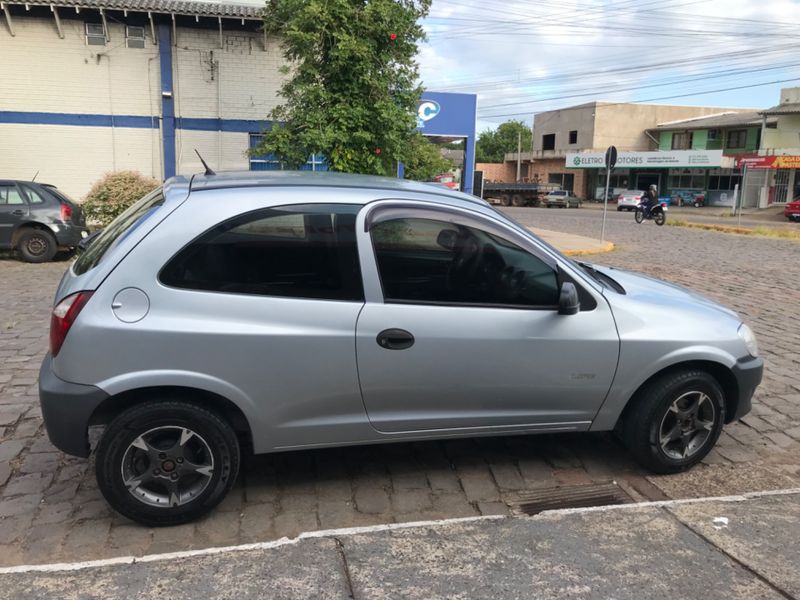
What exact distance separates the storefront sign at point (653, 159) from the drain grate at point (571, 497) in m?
48.9

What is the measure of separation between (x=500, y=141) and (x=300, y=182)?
110396mm

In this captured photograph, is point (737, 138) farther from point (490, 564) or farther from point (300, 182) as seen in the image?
point (490, 564)

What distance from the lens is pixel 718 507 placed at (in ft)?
11.7

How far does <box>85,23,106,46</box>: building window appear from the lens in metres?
18.3

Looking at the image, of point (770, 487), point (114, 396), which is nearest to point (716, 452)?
point (770, 487)

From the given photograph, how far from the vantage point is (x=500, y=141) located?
360 feet

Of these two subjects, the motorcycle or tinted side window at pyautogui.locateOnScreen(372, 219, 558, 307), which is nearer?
tinted side window at pyautogui.locateOnScreen(372, 219, 558, 307)

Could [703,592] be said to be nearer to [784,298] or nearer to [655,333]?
[655,333]

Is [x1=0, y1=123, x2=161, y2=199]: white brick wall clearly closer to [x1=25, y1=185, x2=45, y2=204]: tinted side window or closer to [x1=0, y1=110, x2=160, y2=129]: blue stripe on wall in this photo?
[x1=0, y1=110, x2=160, y2=129]: blue stripe on wall

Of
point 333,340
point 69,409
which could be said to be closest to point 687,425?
point 333,340

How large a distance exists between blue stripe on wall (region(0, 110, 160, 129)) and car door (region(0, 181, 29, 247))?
25.0ft

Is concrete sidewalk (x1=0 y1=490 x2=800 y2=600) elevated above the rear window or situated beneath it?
situated beneath

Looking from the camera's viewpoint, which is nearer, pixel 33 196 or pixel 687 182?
pixel 33 196

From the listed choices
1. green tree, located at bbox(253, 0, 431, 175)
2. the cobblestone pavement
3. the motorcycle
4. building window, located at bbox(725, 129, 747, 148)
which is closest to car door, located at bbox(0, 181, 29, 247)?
green tree, located at bbox(253, 0, 431, 175)
